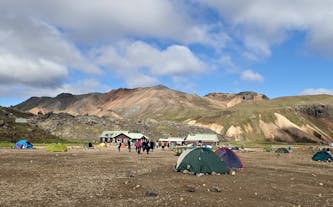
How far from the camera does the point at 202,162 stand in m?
24.6

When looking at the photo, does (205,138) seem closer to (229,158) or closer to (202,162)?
(229,158)

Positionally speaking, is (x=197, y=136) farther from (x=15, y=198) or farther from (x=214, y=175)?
(x=15, y=198)

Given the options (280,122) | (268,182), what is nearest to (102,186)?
(268,182)

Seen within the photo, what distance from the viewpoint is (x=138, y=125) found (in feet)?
520

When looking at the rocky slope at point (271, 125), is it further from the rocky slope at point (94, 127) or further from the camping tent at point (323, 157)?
the camping tent at point (323, 157)

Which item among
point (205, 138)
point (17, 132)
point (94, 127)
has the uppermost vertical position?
point (94, 127)

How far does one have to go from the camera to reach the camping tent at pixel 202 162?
24.5m

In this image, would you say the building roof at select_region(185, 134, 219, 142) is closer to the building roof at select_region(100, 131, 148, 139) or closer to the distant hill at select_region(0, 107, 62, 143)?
the building roof at select_region(100, 131, 148, 139)

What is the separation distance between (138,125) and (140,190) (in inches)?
5561

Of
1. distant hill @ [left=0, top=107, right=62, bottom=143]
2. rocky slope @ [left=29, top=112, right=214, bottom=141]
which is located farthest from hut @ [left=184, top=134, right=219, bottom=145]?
distant hill @ [left=0, top=107, right=62, bottom=143]

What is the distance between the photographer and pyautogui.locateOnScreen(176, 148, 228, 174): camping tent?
24.5 metres

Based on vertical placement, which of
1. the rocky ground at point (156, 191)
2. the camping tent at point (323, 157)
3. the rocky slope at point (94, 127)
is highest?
the rocky slope at point (94, 127)

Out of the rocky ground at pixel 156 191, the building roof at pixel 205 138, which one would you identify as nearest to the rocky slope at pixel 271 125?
the building roof at pixel 205 138

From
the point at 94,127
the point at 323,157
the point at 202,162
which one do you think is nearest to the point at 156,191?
the point at 202,162
